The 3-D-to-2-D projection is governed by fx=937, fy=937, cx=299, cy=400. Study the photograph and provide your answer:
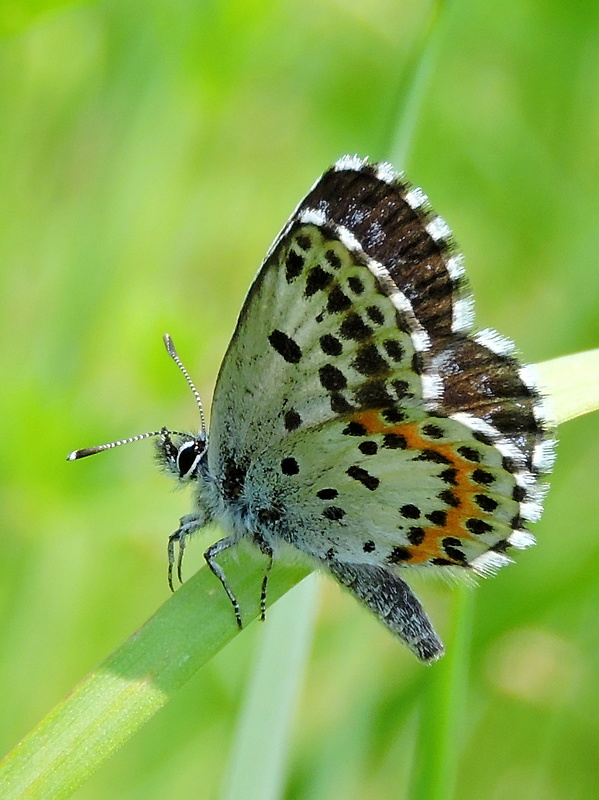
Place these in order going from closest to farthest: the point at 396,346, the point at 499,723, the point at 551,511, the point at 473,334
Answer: the point at 396,346 < the point at 473,334 < the point at 499,723 < the point at 551,511

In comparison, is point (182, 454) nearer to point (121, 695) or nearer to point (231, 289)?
point (121, 695)

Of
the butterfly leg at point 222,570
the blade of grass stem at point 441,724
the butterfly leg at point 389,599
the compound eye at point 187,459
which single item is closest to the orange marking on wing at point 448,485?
the butterfly leg at point 389,599

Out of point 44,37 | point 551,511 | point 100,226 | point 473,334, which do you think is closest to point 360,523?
point 473,334

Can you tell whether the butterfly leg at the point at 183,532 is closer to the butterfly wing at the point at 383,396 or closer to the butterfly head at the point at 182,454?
the butterfly head at the point at 182,454

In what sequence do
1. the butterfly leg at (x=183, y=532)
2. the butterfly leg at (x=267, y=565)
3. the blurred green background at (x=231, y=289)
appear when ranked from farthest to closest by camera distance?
the blurred green background at (x=231, y=289) → the butterfly leg at (x=183, y=532) → the butterfly leg at (x=267, y=565)

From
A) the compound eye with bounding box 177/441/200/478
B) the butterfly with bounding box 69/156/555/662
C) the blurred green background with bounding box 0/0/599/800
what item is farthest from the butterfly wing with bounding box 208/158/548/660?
the blurred green background with bounding box 0/0/599/800

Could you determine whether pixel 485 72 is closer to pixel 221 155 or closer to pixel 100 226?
pixel 221 155

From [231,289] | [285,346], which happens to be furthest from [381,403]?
[231,289]
